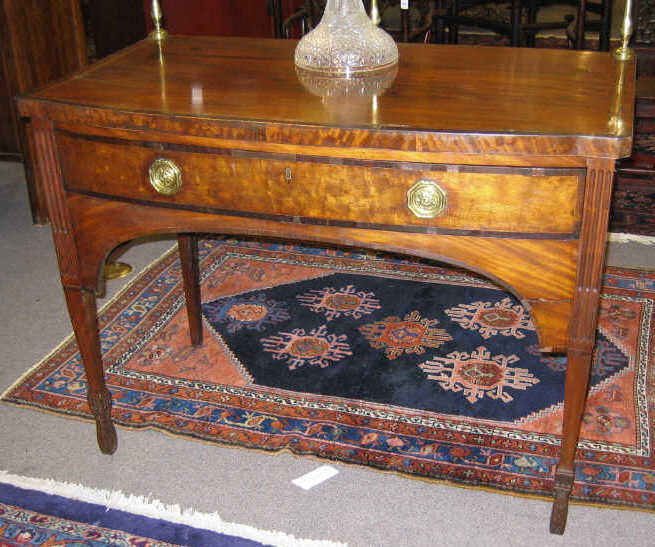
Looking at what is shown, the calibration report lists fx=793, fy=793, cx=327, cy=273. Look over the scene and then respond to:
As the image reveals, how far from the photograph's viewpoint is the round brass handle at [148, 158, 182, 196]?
1.52m

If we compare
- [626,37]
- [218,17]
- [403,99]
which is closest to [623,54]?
[626,37]

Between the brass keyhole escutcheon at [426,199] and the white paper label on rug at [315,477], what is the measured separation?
29.6 inches

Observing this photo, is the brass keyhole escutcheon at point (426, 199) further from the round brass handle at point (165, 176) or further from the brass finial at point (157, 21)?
the brass finial at point (157, 21)

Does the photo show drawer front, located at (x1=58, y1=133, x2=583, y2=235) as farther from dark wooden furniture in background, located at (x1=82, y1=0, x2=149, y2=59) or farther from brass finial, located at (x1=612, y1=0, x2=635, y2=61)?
dark wooden furniture in background, located at (x1=82, y1=0, x2=149, y2=59)

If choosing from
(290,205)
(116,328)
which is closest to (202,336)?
(116,328)

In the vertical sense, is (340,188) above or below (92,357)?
above

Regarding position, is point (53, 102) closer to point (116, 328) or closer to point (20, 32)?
point (116, 328)

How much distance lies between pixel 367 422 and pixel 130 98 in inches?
38.8

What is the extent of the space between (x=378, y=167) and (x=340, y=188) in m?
0.09

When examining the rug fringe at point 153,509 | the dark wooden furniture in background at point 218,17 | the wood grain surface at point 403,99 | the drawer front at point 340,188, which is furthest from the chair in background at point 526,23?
the rug fringe at point 153,509

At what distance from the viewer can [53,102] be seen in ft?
5.05

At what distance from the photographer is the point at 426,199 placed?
139 centimetres

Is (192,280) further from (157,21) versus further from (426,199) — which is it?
(426,199)

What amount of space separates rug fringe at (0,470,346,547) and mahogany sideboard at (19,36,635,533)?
1.49ft
